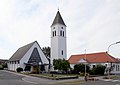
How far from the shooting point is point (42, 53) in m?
59.0

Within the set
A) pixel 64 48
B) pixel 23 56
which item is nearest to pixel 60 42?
pixel 64 48

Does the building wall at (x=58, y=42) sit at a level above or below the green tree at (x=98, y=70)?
above

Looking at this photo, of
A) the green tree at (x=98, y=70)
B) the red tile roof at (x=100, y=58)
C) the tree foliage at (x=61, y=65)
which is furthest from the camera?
the red tile roof at (x=100, y=58)

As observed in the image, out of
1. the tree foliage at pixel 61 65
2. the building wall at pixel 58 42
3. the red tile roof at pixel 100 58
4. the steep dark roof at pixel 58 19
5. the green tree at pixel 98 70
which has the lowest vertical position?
the green tree at pixel 98 70

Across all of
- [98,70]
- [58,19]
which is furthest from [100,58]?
[58,19]

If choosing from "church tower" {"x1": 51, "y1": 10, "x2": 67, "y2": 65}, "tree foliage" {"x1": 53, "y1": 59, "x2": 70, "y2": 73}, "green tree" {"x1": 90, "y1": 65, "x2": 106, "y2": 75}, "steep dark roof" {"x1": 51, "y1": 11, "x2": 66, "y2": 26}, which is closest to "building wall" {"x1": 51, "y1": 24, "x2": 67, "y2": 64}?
"church tower" {"x1": 51, "y1": 10, "x2": 67, "y2": 65}

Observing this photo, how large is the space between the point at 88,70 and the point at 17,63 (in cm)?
2105

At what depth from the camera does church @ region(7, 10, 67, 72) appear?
55.9 m

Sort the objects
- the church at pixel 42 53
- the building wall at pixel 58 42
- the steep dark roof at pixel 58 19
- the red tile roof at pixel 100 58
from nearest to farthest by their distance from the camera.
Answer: the red tile roof at pixel 100 58, the church at pixel 42 53, the building wall at pixel 58 42, the steep dark roof at pixel 58 19

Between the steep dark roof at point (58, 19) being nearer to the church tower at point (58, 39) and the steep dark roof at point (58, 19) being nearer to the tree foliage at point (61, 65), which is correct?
the church tower at point (58, 39)

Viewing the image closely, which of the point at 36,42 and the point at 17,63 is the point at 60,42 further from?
the point at 17,63

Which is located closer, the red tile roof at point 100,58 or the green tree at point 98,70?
the green tree at point 98,70

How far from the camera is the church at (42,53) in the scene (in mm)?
55938

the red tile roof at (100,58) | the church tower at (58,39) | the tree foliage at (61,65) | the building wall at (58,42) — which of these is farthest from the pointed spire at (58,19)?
the tree foliage at (61,65)
